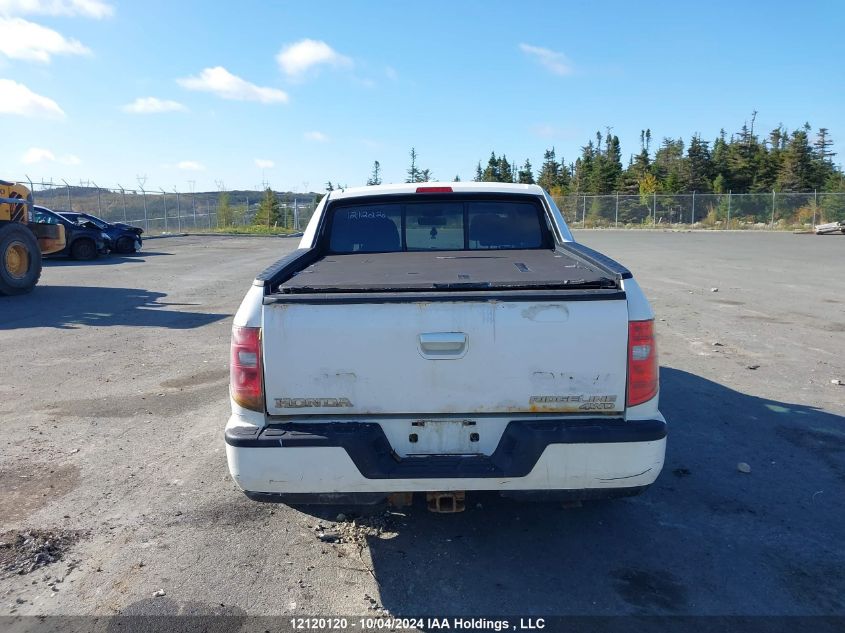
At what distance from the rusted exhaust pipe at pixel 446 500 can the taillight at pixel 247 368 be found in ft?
3.13

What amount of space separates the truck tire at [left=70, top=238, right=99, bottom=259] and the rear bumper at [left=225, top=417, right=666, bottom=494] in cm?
2113

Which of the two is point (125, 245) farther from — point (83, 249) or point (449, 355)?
point (449, 355)

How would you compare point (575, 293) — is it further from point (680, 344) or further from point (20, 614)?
point (680, 344)

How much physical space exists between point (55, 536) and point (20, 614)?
0.79 meters

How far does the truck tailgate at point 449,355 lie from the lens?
311 centimetres

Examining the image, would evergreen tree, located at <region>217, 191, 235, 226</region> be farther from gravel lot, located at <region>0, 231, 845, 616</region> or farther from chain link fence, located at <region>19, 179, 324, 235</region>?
gravel lot, located at <region>0, 231, 845, 616</region>

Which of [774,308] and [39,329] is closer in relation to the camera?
[39,329]

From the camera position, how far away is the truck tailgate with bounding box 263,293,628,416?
3.11 m

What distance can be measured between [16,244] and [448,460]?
12.9 meters

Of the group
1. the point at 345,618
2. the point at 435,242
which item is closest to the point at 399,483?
the point at 345,618

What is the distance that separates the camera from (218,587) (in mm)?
3355

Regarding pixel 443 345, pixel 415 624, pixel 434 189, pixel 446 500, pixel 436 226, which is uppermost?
pixel 434 189

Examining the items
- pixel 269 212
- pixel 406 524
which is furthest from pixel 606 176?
pixel 406 524

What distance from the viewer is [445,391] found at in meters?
3.17
